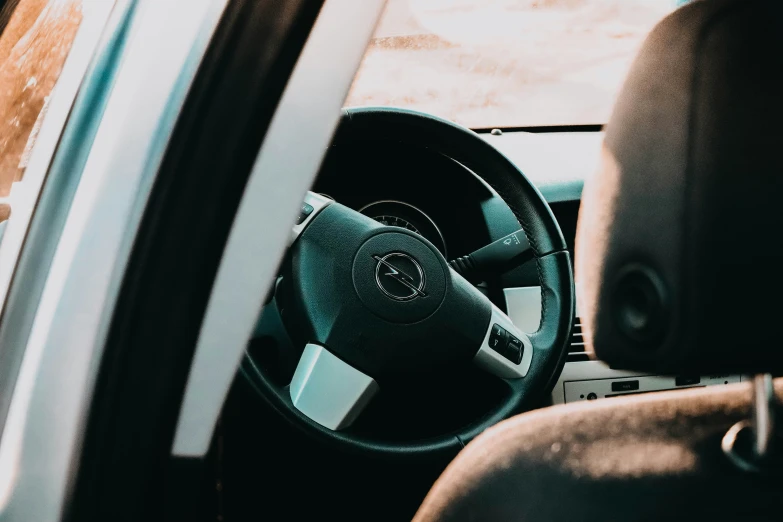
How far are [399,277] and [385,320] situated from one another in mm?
92

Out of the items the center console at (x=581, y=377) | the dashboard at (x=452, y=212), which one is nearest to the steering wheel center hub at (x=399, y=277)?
the dashboard at (x=452, y=212)

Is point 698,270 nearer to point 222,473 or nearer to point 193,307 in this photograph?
point 193,307

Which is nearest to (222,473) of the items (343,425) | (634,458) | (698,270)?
(343,425)

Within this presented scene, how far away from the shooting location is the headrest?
885mm

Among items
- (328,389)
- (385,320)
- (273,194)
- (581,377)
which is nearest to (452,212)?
(581,377)

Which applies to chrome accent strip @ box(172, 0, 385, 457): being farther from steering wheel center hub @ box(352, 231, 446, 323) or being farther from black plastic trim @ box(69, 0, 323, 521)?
steering wheel center hub @ box(352, 231, 446, 323)

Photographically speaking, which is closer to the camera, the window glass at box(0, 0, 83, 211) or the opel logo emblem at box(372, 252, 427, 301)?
the window glass at box(0, 0, 83, 211)

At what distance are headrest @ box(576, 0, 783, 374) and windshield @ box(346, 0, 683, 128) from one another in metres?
1.74

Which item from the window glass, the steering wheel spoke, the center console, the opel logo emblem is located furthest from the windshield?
the window glass

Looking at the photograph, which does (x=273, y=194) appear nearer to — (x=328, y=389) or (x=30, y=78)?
(x=30, y=78)

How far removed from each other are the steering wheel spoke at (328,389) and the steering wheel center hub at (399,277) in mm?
128

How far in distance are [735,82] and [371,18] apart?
397mm

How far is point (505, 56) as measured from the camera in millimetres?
2908

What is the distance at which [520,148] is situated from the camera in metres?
2.82
